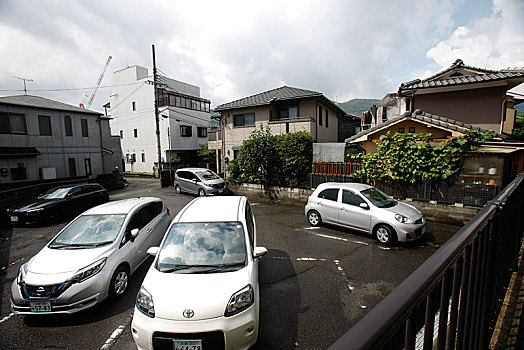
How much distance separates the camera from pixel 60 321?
14.4 ft

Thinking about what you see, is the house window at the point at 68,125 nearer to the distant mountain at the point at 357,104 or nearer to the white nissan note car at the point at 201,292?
the white nissan note car at the point at 201,292

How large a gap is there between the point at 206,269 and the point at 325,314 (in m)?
2.32

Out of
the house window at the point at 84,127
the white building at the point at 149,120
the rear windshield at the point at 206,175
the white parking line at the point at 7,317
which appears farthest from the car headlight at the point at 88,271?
the white building at the point at 149,120

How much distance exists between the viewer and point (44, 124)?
57.3 feet

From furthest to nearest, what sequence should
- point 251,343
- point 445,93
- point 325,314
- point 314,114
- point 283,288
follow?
1. point 314,114
2. point 445,93
3. point 283,288
4. point 325,314
5. point 251,343

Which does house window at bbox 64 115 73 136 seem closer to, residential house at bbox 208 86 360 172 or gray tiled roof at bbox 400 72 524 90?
residential house at bbox 208 86 360 172

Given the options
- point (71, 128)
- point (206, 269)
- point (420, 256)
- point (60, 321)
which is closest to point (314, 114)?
point (420, 256)

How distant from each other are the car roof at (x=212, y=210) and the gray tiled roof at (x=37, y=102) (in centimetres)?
1850

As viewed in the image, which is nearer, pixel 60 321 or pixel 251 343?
pixel 251 343

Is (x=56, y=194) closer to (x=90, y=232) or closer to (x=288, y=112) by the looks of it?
(x=90, y=232)

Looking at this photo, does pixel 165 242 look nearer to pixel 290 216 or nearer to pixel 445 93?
pixel 290 216

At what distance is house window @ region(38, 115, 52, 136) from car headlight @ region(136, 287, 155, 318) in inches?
795

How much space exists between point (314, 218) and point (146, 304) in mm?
6686

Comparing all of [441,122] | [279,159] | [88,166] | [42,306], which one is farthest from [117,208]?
[88,166]
